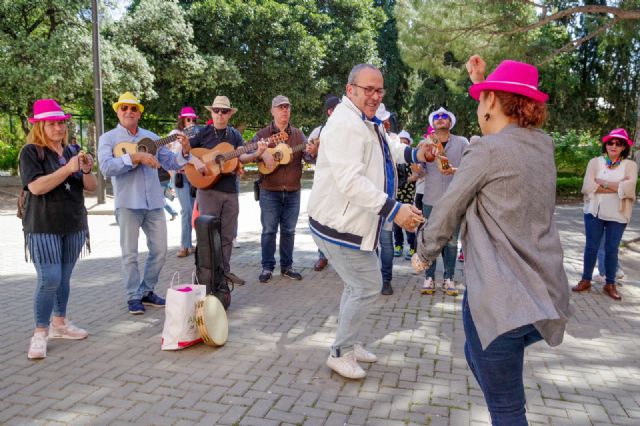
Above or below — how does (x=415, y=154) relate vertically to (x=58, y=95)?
below

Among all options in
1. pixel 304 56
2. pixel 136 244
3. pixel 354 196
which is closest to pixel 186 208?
Result: pixel 136 244

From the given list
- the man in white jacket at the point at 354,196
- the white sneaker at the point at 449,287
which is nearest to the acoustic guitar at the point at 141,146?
the man in white jacket at the point at 354,196

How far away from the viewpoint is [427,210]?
6.15m

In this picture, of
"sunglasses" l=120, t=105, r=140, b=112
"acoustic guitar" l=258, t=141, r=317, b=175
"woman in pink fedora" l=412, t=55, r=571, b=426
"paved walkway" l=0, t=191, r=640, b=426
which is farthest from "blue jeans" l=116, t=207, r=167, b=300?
"woman in pink fedora" l=412, t=55, r=571, b=426

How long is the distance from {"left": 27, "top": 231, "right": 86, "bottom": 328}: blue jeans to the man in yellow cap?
69cm

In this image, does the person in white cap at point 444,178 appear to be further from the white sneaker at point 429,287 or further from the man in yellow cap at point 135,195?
the man in yellow cap at point 135,195

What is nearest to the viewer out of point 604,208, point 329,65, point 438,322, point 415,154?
point 415,154

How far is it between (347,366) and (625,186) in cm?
413

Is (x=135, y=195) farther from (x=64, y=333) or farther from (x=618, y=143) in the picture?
(x=618, y=143)

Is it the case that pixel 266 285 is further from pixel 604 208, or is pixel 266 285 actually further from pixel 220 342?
pixel 604 208

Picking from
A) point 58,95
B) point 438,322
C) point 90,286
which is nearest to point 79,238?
point 90,286

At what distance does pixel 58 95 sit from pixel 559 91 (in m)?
22.1

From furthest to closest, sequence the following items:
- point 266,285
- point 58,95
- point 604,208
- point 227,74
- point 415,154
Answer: point 227,74 < point 58,95 < point 266,285 < point 604,208 < point 415,154

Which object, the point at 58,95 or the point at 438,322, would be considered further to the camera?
the point at 58,95
